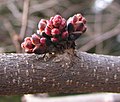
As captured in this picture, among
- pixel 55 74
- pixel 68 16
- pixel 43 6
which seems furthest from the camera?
pixel 68 16

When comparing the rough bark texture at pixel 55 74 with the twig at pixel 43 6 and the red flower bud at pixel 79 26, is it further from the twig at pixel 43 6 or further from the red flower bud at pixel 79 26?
the twig at pixel 43 6

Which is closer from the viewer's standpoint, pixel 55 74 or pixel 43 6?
pixel 55 74

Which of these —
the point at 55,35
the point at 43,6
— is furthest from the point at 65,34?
the point at 43,6

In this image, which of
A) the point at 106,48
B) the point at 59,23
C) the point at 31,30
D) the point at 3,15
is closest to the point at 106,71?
the point at 59,23

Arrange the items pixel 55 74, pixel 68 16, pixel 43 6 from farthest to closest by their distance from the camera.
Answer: pixel 68 16 → pixel 43 6 → pixel 55 74

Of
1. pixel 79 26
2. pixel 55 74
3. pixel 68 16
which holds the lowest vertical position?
pixel 55 74

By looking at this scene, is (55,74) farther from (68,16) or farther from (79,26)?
(68,16)

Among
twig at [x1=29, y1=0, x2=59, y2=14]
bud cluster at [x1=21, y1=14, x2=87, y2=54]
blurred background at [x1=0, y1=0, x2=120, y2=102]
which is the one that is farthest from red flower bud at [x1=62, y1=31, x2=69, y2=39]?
twig at [x1=29, y1=0, x2=59, y2=14]
